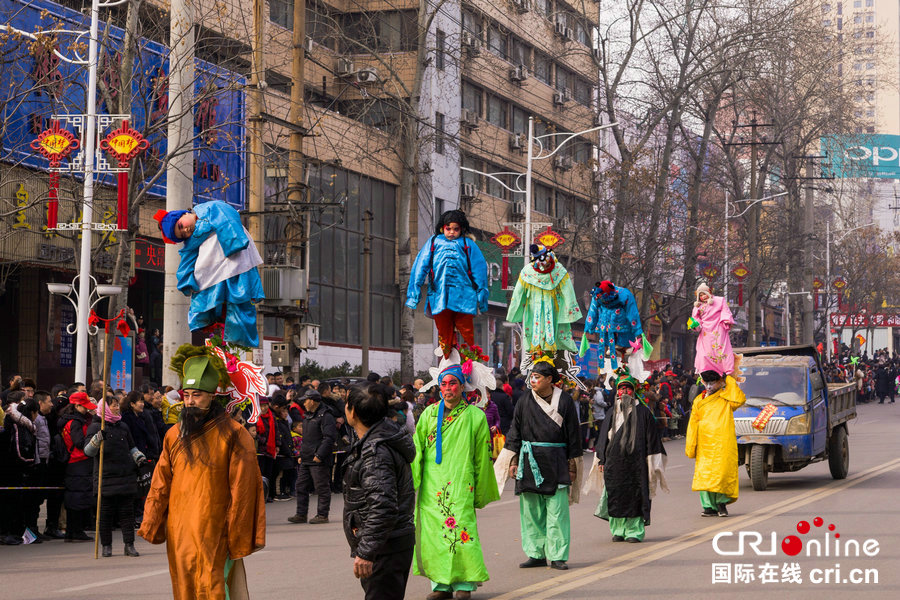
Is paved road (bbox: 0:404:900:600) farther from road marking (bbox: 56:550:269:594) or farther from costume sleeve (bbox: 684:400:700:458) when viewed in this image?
costume sleeve (bbox: 684:400:700:458)

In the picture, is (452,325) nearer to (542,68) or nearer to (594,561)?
(594,561)

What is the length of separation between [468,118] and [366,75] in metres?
6.80

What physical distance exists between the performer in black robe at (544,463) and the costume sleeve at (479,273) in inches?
30.5

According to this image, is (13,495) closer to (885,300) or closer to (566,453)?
(566,453)

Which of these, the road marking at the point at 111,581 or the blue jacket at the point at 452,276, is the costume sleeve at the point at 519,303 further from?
the road marking at the point at 111,581

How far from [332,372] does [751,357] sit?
1460 cm

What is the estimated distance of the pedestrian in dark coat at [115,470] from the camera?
12.8 m

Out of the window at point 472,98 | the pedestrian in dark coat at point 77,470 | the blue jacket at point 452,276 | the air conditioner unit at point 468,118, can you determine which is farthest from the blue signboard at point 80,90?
the window at point 472,98

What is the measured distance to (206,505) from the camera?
21.7ft

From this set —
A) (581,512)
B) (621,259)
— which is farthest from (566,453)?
(621,259)

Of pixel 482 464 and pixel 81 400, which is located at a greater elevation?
pixel 81 400

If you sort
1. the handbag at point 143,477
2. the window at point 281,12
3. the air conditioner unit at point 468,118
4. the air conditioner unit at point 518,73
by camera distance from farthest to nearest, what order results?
the air conditioner unit at point 518,73
the air conditioner unit at point 468,118
the window at point 281,12
the handbag at point 143,477

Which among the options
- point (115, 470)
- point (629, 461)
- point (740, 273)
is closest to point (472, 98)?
point (740, 273)

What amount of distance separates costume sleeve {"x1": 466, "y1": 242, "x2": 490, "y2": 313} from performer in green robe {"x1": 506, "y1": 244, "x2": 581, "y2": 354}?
1.58m
